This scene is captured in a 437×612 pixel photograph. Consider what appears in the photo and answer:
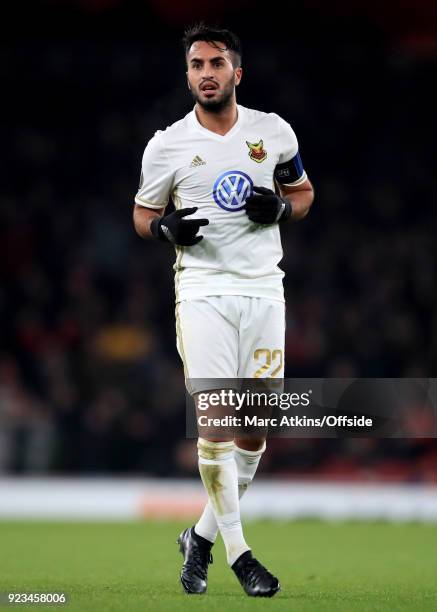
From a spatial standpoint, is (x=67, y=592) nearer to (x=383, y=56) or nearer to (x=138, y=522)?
(x=138, y=522)

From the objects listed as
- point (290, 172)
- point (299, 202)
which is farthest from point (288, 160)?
point (299, 202)

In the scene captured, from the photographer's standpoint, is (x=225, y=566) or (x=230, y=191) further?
(x=225, y=566)

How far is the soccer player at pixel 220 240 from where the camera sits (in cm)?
541

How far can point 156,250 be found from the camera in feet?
49.8

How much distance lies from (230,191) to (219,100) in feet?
1.33

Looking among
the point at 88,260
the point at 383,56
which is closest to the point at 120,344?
the point at 88,260

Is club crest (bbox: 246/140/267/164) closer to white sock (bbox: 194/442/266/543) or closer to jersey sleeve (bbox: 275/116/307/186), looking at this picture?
jersey sleeve (bbox: 275/116/307/186)

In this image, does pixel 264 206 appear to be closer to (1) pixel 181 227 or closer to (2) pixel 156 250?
(1) pixel 181 227

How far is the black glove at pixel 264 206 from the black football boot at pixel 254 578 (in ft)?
4.69

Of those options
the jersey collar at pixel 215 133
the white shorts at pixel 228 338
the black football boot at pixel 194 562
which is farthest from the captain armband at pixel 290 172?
the black football boot at pixel 194 562

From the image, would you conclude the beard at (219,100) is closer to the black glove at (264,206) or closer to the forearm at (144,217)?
the black glove at (264,206)

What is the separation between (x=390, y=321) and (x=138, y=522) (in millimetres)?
4098

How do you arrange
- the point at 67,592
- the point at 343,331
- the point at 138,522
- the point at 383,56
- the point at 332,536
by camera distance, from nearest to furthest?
the point at 67,592 → the point at 332,536 → the point at 138,522 → the point at 343,331 → the point at 383,56

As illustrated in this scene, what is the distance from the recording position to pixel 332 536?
31.3 feet
